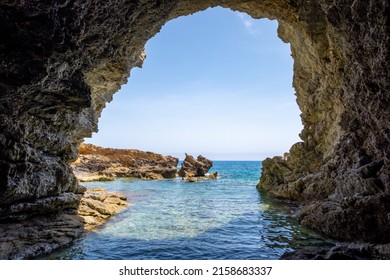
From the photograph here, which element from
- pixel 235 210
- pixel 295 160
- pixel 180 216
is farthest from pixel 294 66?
pixel 180 216

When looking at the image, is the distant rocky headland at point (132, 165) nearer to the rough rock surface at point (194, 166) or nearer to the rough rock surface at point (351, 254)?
the rough rock surface at point (194, 166)

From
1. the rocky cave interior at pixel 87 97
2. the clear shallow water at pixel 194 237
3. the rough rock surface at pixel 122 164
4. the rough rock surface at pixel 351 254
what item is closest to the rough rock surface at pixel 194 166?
the rough rock surface at pixel 122 164

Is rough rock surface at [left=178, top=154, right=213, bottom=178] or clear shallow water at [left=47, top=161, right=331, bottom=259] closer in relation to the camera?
clear shallow water at [left=47, top=161, right=331, bottom=259]

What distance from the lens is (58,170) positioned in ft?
53.3

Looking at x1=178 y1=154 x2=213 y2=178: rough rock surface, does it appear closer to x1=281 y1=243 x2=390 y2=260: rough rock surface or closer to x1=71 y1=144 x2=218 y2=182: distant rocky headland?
x1=71 y1=144 x2=218 y2=182: distant rocky headland

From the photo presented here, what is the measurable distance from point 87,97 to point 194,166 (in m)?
58.6

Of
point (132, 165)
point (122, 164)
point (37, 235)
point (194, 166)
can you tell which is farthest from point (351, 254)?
point (122, 164)

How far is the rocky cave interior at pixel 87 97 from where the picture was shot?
1069 cm

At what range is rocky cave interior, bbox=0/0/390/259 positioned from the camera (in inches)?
421

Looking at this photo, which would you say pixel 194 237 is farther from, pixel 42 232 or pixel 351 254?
pixel 351 254

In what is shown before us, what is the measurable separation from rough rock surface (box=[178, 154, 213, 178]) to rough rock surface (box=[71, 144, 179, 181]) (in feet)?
7.92

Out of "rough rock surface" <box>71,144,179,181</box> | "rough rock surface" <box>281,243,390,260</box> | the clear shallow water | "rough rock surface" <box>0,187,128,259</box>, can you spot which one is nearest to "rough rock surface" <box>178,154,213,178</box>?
"rough rock surface" <box>71,144,179,181</box>

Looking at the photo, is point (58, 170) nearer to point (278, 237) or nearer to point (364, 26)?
point (278, 237)

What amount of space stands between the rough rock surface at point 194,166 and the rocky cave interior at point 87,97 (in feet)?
161
